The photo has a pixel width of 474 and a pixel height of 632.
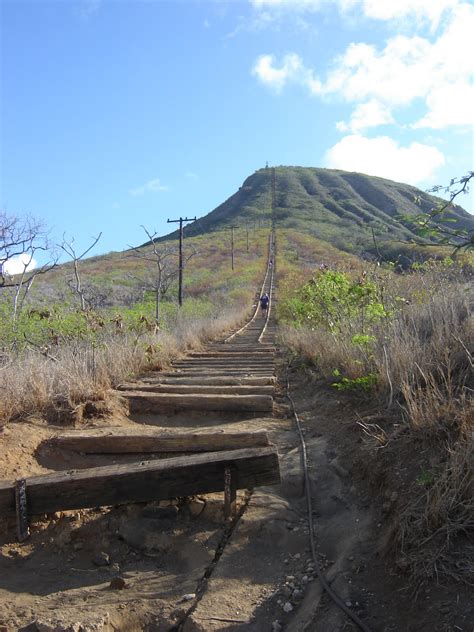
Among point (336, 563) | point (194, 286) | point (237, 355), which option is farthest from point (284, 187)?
point (336, 563)

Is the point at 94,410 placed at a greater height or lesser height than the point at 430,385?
lesser

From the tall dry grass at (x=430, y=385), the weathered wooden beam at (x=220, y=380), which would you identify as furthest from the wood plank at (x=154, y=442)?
the weathered wooden beam at (x=220, y=380)

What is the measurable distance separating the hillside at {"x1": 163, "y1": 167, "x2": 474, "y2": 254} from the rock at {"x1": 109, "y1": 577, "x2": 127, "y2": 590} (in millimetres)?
80169

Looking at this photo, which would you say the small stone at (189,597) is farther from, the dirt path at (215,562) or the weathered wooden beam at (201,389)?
the weathered wooden beam at (201,389)

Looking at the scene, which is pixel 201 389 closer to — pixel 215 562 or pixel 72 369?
pixel 72 369

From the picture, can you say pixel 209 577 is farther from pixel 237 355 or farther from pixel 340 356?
pixel 237 355

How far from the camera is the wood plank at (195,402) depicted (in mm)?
6543

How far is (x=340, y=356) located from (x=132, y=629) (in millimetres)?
4955

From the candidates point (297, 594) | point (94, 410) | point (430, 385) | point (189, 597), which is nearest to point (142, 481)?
point (189, 597)

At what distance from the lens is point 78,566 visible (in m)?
3.61

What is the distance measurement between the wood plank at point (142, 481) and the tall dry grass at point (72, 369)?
1.47m

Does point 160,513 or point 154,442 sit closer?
point 160,513

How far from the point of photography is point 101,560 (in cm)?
362

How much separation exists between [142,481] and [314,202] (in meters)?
121
